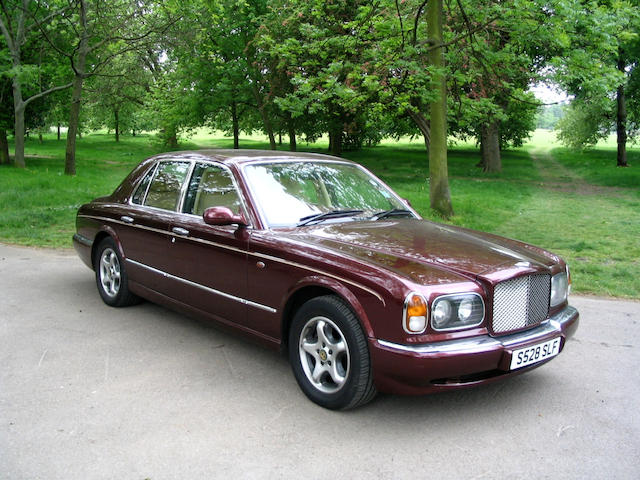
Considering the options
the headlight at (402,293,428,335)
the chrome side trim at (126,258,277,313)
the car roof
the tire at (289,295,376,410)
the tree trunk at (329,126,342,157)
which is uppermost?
the tree trunk at (329,126,342,157)

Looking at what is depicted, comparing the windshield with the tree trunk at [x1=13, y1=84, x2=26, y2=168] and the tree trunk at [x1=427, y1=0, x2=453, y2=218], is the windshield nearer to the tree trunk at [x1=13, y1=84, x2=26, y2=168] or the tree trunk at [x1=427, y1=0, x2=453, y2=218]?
the tree trunk at [x1=427, y1=0, x2=453, y2=218]

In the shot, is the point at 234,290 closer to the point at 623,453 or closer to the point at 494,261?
the point at 494,261

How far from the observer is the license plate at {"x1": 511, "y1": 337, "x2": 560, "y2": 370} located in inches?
140

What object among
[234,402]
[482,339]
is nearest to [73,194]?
[234,402]

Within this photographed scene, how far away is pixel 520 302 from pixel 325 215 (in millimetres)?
1634

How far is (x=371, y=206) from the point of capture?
5.10 m

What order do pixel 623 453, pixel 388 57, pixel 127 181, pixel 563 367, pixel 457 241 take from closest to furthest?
1. pixel 623 453
2. pixel 457 241
3. pixel 563 367
4. pixel 127 181
5. pixel 388 57

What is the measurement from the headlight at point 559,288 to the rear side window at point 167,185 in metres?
3.17

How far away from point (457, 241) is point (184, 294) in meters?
2.30

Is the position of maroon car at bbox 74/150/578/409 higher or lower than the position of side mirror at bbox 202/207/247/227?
lower

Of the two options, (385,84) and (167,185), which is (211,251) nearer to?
(167,185)

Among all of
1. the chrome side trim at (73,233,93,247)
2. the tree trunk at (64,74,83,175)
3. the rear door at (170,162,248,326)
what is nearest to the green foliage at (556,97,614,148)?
the tree trunk at (64,74,83,175)

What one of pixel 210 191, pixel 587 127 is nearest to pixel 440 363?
pixel 210 191

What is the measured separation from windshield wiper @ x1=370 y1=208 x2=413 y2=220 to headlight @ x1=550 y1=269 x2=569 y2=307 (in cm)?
144
